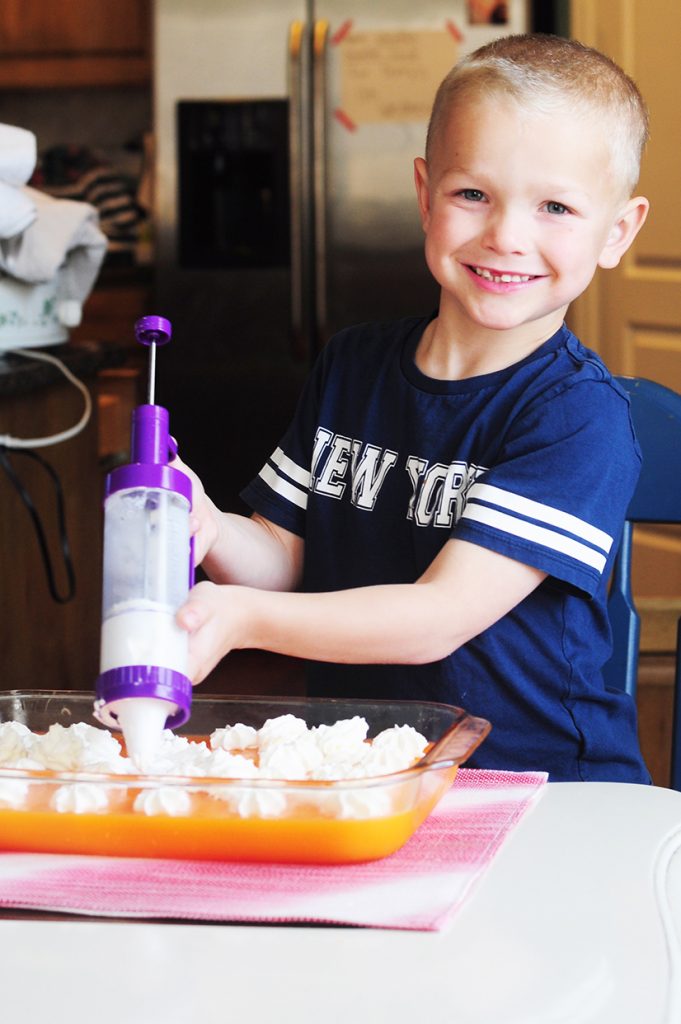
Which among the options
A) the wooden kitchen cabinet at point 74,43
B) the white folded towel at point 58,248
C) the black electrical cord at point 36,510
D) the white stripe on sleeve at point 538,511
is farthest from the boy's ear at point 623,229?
the wooden kitchen cabinet at point 74,43

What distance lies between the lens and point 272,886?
0.68 metres

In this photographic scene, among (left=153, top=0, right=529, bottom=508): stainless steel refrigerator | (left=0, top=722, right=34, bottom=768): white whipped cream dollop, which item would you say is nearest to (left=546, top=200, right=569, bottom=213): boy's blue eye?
(left=0, top=722, right=34, bottom=768): white whipped cream dollop

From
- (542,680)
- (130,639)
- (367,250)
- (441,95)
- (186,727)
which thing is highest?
(441,95)

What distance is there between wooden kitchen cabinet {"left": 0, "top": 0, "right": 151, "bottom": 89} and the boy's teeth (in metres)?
3.32

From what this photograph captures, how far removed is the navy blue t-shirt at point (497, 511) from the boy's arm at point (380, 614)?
0.08 ft

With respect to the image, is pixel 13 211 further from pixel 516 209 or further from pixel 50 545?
pixel 516 209

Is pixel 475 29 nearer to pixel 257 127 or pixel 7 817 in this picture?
pixel 257 127

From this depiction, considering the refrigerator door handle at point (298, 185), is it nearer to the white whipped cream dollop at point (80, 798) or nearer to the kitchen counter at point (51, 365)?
the kitchen counter at point (51, 365)

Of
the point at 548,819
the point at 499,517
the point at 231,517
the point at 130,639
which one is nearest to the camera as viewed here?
the point at 130,639

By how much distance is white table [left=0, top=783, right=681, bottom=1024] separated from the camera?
556 millimetres

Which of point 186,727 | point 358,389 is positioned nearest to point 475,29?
point 358,389

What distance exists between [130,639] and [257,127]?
2913mm

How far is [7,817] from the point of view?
28.2 inches

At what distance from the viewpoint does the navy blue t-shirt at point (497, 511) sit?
1032 mm
